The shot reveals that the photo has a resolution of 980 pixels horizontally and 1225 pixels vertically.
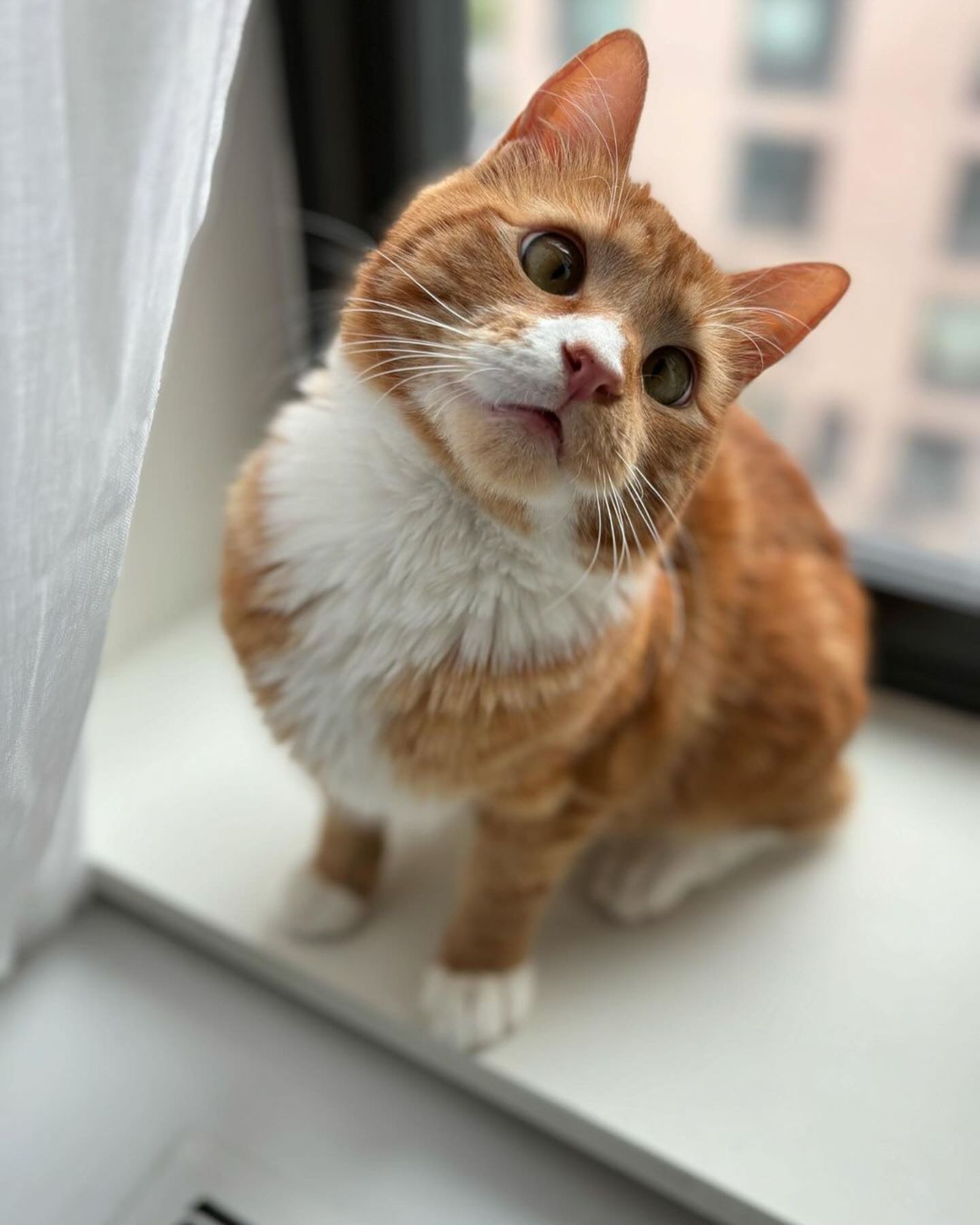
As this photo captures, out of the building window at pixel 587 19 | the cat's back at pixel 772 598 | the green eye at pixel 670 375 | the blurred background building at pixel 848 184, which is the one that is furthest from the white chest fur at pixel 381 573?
the building window at pixel 587 19

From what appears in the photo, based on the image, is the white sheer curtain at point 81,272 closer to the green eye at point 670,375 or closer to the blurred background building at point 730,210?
the green eye at point 670,375

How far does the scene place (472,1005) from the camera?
39.4 inches

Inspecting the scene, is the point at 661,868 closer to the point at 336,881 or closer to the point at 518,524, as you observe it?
the point at 336,881

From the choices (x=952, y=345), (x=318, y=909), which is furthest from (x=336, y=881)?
(x=952, y=345)

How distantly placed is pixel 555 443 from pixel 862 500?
2.73ft

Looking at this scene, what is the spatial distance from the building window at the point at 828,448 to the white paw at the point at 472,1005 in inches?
30.3

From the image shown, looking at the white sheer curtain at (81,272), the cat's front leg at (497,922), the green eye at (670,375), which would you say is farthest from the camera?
the cat's front leg at (497,922)

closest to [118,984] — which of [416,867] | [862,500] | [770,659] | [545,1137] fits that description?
[416,867]

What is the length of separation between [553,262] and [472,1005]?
0.66 meters

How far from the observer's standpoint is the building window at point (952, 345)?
1.25 metres

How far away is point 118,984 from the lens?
1.09 m

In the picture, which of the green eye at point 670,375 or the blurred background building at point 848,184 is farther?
the blurred background building at point 848,184

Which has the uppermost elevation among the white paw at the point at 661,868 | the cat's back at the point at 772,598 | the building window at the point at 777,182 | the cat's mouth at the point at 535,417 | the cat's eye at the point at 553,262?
the building window at the point at 777,182

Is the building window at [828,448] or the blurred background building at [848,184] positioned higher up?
the blurred background building at [848,184]
